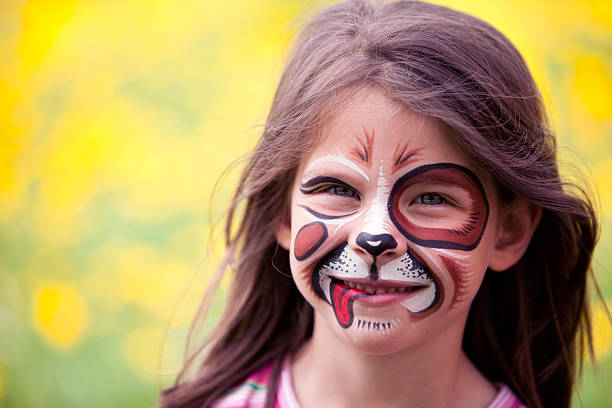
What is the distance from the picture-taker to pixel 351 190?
179 centimetres

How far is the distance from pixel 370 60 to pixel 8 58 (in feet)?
11.1

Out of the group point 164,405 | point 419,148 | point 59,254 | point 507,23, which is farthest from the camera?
point 507,23

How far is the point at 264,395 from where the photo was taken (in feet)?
6.93

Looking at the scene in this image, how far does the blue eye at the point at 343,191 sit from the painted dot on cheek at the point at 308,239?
0.32ft

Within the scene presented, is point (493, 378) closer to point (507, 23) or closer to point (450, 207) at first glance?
point (450, 207)

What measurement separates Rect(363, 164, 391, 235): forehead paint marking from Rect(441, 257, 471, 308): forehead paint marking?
195mm

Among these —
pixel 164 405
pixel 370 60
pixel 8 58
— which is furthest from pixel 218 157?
pixel 370 60

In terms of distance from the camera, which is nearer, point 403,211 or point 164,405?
point 403,211

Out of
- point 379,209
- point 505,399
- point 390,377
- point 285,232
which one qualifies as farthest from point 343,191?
point 505,399

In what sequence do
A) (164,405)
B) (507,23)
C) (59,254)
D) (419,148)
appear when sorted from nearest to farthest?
(419,148), (164,405), (59,254), (507,23)

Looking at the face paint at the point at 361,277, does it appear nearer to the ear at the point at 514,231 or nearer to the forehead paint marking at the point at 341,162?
the forehead paint marking at the point at 341,162

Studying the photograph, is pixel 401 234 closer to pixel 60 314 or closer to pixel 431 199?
pixel 431 199

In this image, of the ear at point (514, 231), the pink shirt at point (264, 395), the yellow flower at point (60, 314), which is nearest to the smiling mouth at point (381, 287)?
the ear at point (514, 231)

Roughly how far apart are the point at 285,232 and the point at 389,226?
49 cm
